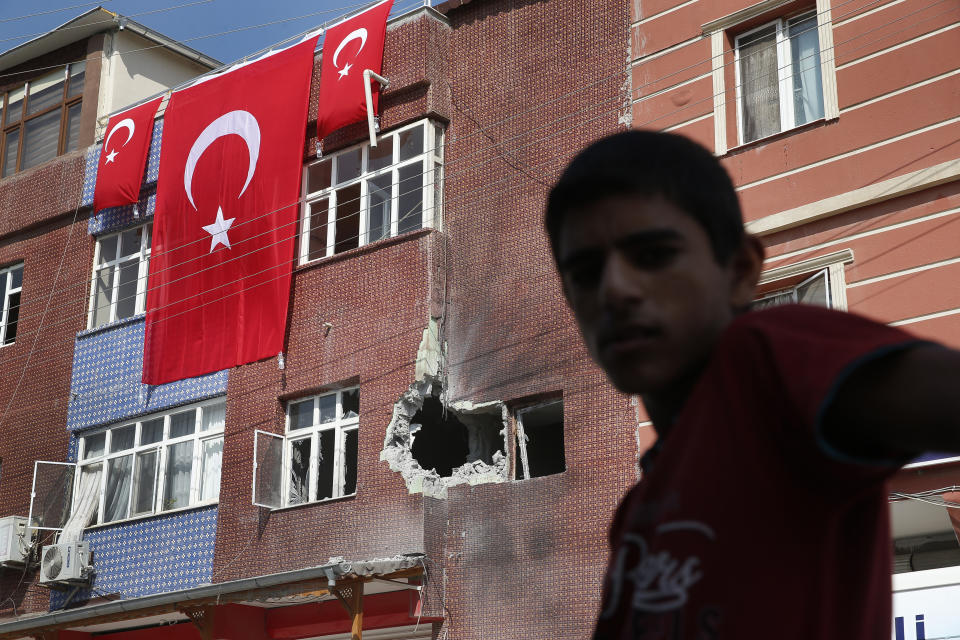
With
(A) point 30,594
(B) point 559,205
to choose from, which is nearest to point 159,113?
(A) point 30,594

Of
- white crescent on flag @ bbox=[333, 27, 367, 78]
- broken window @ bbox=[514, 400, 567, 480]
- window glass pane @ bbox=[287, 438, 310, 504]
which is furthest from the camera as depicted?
white crescent on flag @ bbox=[333, 27, 367, 78]

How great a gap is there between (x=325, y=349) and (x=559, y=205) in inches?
630

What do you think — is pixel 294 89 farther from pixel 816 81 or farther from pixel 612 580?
pixel 612 580

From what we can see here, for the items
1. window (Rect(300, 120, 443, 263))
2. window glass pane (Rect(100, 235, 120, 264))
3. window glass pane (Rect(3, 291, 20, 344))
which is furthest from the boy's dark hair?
window glass pane (Rect(3, 291, 20, 344))

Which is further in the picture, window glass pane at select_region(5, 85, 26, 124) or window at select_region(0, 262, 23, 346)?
window glass pane at select_region(5, 85, 26, 124)

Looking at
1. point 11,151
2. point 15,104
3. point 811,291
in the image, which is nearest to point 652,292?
point 811,291

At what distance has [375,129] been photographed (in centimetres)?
1769

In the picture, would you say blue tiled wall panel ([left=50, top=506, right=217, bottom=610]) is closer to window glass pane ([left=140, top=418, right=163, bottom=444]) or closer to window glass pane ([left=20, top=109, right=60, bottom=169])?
window glass pane ([left=140, top=418, right=163, bottom=444])

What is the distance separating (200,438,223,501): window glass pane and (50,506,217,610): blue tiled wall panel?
12.8 inches

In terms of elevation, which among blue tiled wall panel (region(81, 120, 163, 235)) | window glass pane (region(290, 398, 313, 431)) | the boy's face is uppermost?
blue tiled wall panel (region(81, 120, 163, 235))

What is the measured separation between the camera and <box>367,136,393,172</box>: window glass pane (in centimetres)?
1798

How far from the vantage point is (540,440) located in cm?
1666

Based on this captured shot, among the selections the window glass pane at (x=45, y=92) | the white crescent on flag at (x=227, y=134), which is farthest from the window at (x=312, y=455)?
the window glass pane at (x=45, y=92)

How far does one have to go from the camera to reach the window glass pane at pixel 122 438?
20.0 metres
